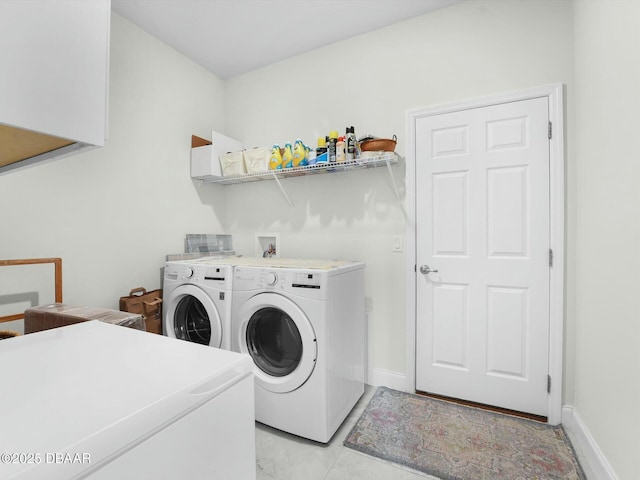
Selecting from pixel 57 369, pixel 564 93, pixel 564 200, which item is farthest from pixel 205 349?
pixel 564 93

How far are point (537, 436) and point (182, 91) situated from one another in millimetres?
3576

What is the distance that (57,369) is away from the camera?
67 centimetres

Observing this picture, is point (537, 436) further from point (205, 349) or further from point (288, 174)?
point (288, 174)

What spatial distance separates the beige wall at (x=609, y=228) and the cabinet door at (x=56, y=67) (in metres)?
1.76

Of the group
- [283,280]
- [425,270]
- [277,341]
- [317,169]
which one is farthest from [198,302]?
[425,270]

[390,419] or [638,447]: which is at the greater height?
[638,447]

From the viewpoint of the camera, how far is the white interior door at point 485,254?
6.44ft

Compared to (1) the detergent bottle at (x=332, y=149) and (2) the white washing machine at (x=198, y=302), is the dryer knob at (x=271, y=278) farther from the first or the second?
(1) the detergent bottle at (x=332, y=149)

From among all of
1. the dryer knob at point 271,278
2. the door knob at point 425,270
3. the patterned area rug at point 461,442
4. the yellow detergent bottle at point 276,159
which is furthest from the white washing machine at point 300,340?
the yellow detergent bottle at point 276,159

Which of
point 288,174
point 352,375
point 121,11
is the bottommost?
point 352,375

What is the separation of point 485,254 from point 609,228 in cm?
71

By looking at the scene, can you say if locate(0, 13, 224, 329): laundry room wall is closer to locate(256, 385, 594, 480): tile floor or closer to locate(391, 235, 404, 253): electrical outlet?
locate(256, 385, 594, 480): tile floor

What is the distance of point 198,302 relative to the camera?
230 centimetres

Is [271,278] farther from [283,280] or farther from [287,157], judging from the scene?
[287,157]
